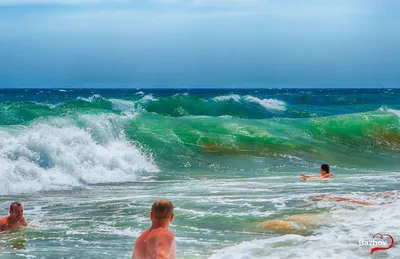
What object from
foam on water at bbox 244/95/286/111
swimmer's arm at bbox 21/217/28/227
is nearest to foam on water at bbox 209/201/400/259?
swimmer's arm at bbox 21/217/28/227

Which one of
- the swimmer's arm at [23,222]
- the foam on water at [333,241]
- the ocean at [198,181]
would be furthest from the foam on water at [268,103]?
the swimmer's arm at [23,222]

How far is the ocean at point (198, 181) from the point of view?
8719mm

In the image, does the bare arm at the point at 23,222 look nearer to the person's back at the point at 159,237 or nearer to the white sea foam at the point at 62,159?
the white sea foam at the point at 62,159

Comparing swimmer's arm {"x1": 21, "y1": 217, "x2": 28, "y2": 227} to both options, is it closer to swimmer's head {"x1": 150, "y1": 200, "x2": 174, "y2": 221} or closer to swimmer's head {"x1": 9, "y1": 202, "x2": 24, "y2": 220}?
swimmer's head {"x1": 9, "y1": 202, "x2": 24, "y2": 220}

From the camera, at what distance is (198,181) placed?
1584 centimetres

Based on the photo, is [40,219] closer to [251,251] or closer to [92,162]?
[251,251]

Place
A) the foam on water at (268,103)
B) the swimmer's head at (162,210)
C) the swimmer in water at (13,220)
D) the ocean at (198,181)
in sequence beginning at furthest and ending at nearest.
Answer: the foam on water at (268,103) → the swimmer in water at (13,220) → the ocean at (198,181) → the swimmer's head at (162,210)

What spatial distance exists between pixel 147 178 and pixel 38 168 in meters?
2.78

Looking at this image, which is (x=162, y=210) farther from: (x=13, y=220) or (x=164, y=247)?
(x=13, y=220)

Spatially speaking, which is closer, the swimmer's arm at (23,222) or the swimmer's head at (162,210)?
the swimmer's head at (162,210)

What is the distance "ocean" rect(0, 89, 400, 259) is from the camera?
8.72 metres

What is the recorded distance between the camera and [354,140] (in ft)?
91.5

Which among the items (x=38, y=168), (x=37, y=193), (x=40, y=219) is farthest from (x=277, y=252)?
(x=38, y=168)

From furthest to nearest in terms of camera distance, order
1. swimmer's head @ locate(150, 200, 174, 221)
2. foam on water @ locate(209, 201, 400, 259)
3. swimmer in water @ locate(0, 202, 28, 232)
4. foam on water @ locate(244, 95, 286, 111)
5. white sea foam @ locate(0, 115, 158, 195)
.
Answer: foam on water @ locate(244, 95, 286, 111) < white sea foam @ locate(0, 115, 158, 195) < swimmer in water @ locate(0, 202, 28, 232) < foam on water @ locate(209, 201, 400, 259) < swimmer's head @ locate(150, 200, 174, 221)
